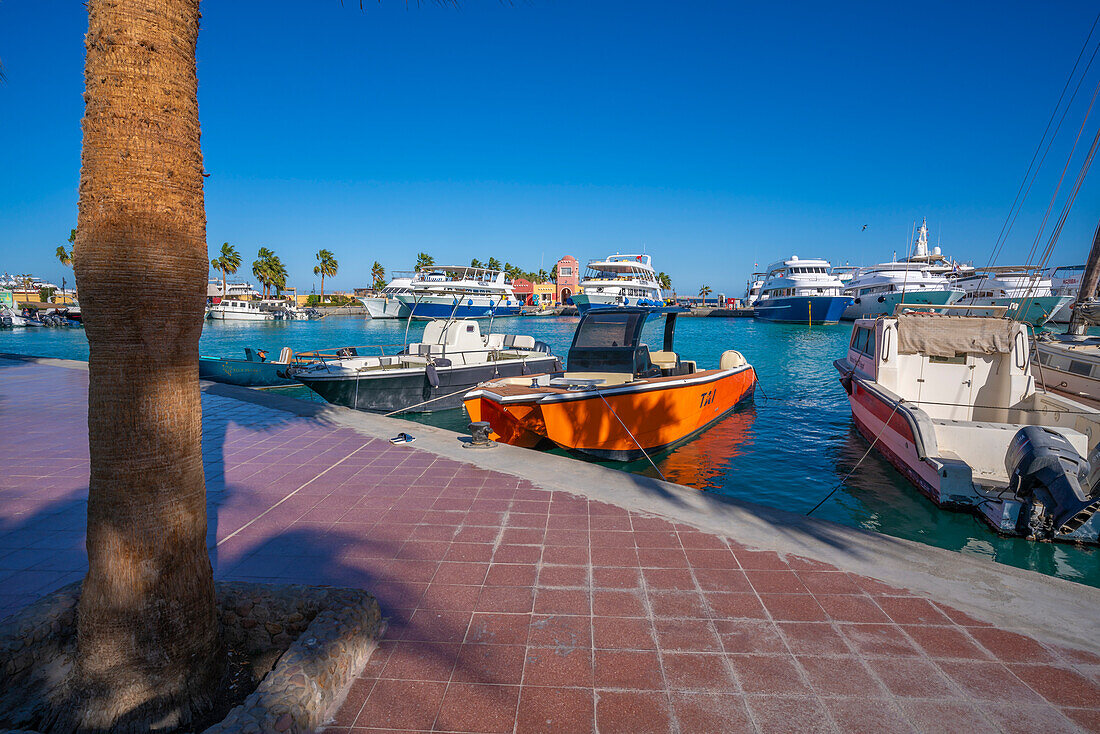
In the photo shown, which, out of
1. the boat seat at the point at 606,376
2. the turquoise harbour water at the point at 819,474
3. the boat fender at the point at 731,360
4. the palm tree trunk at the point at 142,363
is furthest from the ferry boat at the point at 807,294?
the palm tree trunk at the point at 142,363

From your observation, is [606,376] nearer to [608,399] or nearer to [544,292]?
[608,399]

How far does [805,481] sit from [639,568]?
246 inches

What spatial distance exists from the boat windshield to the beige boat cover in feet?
15.9

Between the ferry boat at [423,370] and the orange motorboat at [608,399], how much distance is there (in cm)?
335

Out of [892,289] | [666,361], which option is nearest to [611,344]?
[666,361]

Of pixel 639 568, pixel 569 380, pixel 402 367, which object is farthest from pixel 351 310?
pixel 639 568

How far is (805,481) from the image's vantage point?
858 cm

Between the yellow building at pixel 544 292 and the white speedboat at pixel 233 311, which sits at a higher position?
the yellow building at pixel 544 292

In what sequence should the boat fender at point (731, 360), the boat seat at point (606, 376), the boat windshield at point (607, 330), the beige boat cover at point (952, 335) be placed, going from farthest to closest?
the boat fender at point (731, 360) < the boat windshield at point (607, 330) < the boat seat at point (606, 376) < the beige boat cover at point (952, 335)

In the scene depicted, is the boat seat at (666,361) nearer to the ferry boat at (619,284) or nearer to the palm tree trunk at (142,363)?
the palm tree trunk at (142,363)

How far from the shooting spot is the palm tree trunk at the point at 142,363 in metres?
1.89

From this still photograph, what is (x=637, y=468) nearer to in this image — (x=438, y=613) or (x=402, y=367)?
(x=438, y=613)

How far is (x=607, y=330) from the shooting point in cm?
1046

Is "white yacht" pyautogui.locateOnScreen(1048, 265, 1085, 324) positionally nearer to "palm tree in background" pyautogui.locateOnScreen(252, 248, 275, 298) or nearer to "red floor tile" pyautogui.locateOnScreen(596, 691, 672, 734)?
"red floor tile" pyautogui.locateOnScreen(596, 691, 672, 734)
